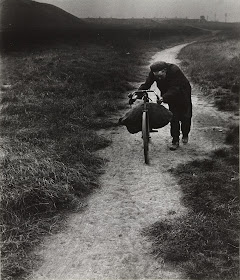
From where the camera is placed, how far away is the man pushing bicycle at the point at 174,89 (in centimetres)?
638

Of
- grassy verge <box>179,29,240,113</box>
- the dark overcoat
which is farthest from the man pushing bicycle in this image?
grassy verge <box>179,29,240,113</box>

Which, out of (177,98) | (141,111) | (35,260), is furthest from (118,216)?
(177,98)

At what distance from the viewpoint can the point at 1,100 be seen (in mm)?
10445

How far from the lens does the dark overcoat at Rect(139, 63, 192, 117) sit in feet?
21.2

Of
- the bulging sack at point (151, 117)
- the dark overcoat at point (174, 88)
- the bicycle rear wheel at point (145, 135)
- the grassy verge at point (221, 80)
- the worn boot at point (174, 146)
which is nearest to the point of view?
the bicycle rear wheel at point (145, 135)

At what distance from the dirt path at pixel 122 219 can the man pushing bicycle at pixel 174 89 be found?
1.79ft

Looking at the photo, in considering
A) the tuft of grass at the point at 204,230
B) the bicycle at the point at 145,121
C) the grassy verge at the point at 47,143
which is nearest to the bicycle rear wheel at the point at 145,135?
the bicycle at the point at 145,121

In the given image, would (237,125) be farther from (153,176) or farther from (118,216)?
(118,216)

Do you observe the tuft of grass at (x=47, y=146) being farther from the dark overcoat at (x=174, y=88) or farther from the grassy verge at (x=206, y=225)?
the dark overcoat at (x=174, y=88)

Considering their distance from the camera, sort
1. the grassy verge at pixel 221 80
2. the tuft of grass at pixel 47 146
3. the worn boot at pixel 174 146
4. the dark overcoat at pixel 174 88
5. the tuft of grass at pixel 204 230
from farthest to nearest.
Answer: the grassy verge at pixel 221 80 < the worn boot at pixel 174 146 < the dark overcoat at pixel 174 88 < the tuft of grass at pixel 47 146 < the tuft of grass at pixel 204 230

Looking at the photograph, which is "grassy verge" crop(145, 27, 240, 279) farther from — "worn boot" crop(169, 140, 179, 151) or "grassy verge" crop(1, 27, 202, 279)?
"grassy verge" crop(1, 27, 202, 279)

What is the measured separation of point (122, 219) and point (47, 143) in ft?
9.63

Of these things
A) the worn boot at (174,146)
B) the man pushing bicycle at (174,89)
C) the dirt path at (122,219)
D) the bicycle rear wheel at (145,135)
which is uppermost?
the man pushing bicycle at (174,89)

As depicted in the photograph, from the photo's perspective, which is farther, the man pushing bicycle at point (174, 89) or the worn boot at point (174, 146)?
the worn boot at point (174, 146)
